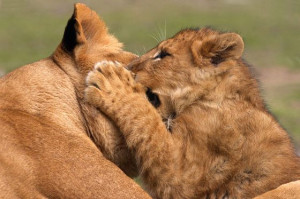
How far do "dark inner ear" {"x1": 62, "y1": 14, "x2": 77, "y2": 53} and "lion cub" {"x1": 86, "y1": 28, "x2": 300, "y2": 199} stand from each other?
0.19m

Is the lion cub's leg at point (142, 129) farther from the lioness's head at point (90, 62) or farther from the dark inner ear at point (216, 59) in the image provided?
the dark inner ear at point (216, 59)

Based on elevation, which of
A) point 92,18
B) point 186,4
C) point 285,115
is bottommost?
point 186,4

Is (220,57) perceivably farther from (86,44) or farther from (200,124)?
(86,44)

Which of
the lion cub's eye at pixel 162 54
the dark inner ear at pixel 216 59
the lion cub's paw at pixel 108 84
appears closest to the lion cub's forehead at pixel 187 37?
the lion cub's eye at pixel 162 54

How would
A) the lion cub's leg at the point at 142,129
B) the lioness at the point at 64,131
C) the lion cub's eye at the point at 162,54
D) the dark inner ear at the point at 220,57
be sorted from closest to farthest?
the lioness at the point at 64,131 < the lion cub's leg at the point at 142,129 < the dark inner ear at the point at 220,57 < the lion cub's eye at the point at 162,54

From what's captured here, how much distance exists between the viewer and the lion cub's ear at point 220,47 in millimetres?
5000

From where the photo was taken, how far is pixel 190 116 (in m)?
4.97

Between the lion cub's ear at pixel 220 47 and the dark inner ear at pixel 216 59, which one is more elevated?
the lion cub's ear at pixel 220 47

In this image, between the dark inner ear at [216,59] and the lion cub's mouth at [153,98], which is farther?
the dark inner ear at [216,59]

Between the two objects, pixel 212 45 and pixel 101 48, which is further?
pixel 212 45

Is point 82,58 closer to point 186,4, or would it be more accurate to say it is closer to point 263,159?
point 263,159

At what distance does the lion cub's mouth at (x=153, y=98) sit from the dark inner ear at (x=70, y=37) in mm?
658

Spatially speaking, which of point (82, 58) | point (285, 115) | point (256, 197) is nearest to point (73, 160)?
point (82, 58)

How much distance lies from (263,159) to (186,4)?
13550mm
